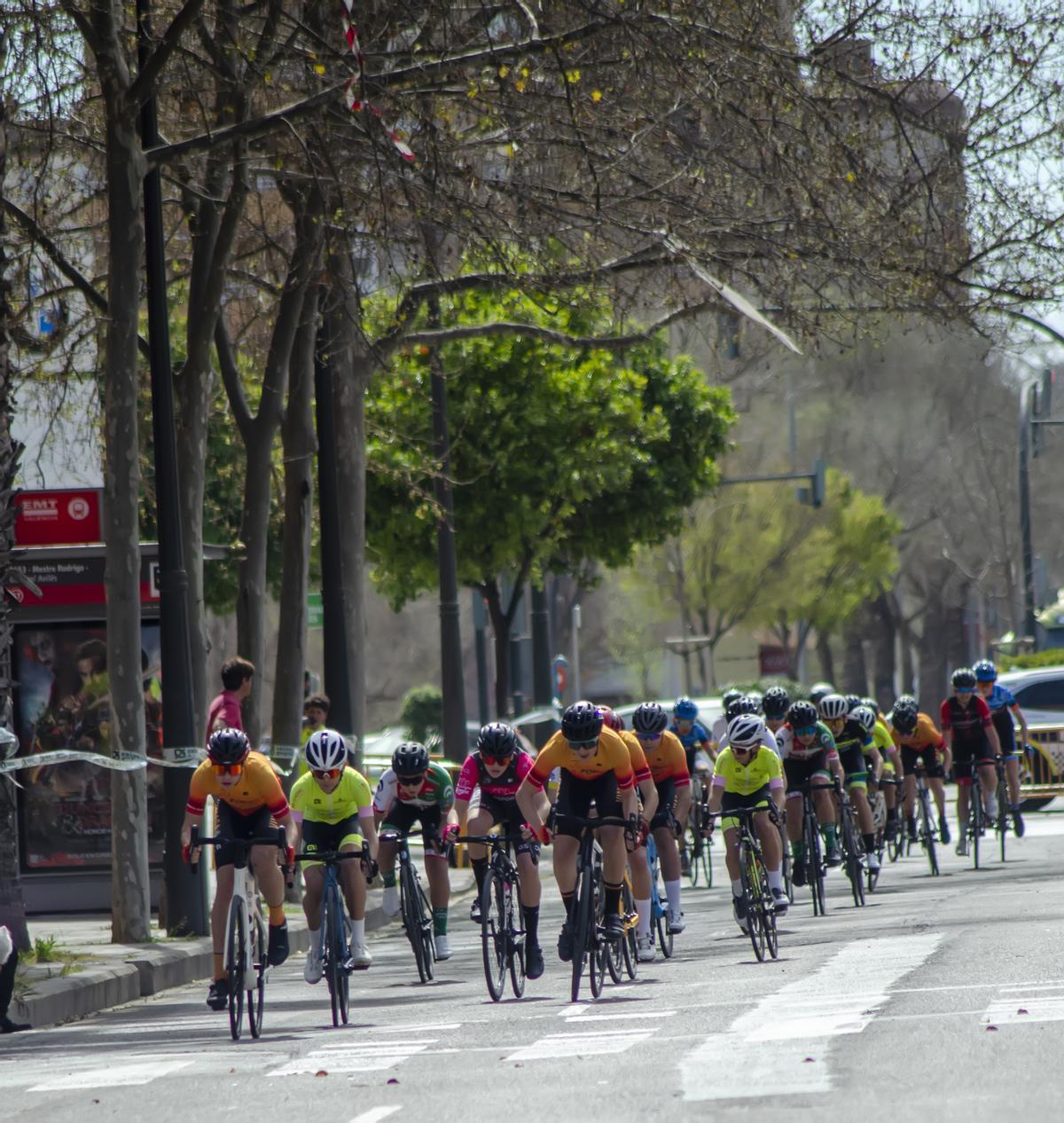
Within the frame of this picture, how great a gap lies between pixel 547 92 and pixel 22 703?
743 cm

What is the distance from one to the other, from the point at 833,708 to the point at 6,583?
7342mm

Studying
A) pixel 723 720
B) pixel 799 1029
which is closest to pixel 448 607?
pixel 723 720

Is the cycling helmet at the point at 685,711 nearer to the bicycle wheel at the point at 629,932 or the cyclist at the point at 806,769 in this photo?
the cyclist at the point at 806,769

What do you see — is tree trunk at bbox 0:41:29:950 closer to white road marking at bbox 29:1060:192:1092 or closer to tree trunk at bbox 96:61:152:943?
tree trunk at bbox 96:61:152:943

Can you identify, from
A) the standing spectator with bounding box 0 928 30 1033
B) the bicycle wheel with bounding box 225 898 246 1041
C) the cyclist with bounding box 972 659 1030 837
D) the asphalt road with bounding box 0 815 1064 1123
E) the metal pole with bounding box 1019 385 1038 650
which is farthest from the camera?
the metal pole with bounding box 1019 385 1038 650

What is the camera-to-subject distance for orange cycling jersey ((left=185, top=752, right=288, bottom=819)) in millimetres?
12352

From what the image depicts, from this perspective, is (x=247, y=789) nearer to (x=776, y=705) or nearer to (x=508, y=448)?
(x=776, y=705)

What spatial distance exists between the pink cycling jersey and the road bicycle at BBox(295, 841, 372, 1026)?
2.86 ft

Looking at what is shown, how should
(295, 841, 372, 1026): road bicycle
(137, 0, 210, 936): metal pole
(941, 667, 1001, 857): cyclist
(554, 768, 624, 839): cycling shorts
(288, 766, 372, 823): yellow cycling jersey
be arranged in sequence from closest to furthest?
(295, 841, 372, 1026): road bicycle → (554, 768, 624, 839): cycling shorts → (288, 766, 372, 823): yellow cycling jersey → (137, 0, 210, 936): metal pole → (941, 667, 1001, 857): cyclist

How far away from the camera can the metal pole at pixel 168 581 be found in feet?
52.9

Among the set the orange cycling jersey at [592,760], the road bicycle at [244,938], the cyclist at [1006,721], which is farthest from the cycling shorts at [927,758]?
the road bicycle at [244,938]

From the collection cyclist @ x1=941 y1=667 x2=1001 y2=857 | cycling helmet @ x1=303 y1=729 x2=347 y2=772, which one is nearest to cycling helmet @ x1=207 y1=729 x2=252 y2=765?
cycling helmet @ x1=303 y1=729 x2=347 y2=772

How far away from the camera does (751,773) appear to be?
15.4 metres

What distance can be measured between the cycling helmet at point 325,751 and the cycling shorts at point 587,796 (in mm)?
1299
